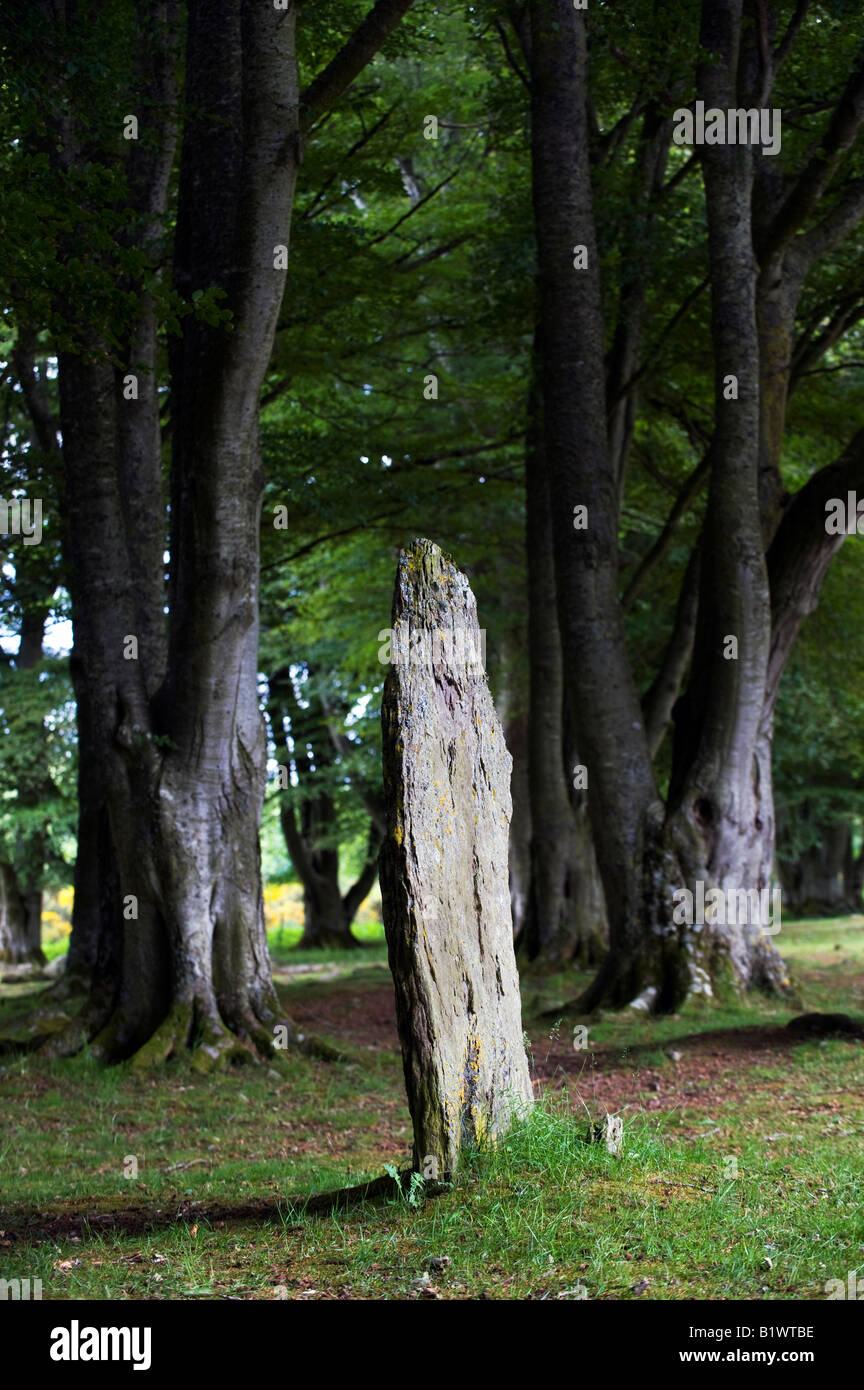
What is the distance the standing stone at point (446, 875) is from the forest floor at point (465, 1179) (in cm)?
24

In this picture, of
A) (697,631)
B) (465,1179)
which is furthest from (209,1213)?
(697,631)

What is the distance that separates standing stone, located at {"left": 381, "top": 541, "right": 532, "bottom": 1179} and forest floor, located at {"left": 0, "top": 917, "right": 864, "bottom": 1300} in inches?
9.3

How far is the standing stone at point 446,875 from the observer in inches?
202

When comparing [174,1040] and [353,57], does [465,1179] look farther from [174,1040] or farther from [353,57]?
[353,57]

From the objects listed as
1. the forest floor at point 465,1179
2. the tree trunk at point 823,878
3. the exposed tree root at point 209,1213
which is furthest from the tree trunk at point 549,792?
the tree trunk at point 823,878

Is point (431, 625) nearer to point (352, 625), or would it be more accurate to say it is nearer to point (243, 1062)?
point (243, 1062)

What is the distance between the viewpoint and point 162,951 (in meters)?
10.8

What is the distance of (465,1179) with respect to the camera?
16.7ft

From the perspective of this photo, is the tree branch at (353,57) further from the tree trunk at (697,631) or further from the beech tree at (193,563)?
the tree trunk at (697,631)

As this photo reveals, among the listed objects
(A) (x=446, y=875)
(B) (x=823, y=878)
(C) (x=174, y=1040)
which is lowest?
(B) (x=823, y=878)

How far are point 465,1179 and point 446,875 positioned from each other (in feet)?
3.98

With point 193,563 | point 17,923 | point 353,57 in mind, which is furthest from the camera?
point 17,923

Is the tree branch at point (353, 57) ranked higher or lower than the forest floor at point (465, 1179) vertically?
higher

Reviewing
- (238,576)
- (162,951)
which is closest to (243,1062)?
(162,951)
